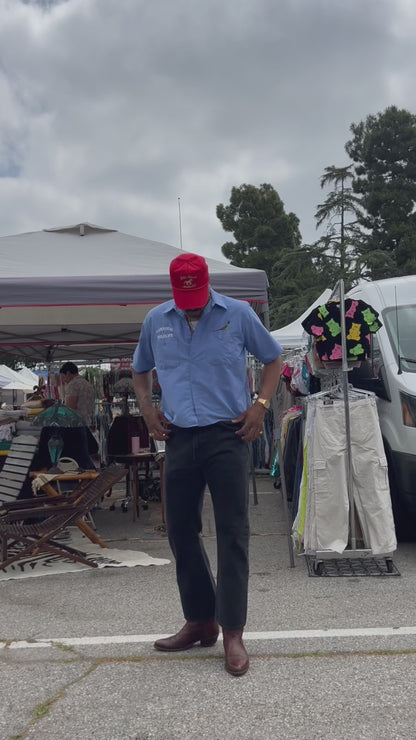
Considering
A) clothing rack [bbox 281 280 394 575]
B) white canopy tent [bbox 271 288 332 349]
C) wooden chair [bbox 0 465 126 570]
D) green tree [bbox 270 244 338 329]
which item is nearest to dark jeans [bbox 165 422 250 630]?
clothing rack [bbox 281 280 394 575]

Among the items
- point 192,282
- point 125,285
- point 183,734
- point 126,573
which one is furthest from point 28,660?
point 125,285

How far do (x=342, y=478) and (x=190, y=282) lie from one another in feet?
8.08

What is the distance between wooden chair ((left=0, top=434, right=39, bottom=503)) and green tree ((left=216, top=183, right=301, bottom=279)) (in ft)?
94.8

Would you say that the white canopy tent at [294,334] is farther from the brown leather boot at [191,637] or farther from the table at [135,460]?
the brown leather boot at [191,637]

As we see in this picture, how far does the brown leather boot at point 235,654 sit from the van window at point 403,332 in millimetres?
2980

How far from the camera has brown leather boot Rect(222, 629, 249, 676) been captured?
3.12m

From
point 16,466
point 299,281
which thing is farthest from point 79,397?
point 299,281

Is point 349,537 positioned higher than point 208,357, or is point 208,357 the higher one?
point 208,357

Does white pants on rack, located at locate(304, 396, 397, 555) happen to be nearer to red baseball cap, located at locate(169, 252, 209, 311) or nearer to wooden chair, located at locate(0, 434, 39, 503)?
red baseball cap, located at locate(169, 252, 209, 311)

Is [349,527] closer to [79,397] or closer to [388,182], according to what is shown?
[79,397]

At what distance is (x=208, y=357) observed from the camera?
3250mm

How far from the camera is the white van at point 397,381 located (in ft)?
17.4

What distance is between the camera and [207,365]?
3248 mm

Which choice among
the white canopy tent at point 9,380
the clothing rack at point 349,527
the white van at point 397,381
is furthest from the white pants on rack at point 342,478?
the white canopy tent at point 9,380
